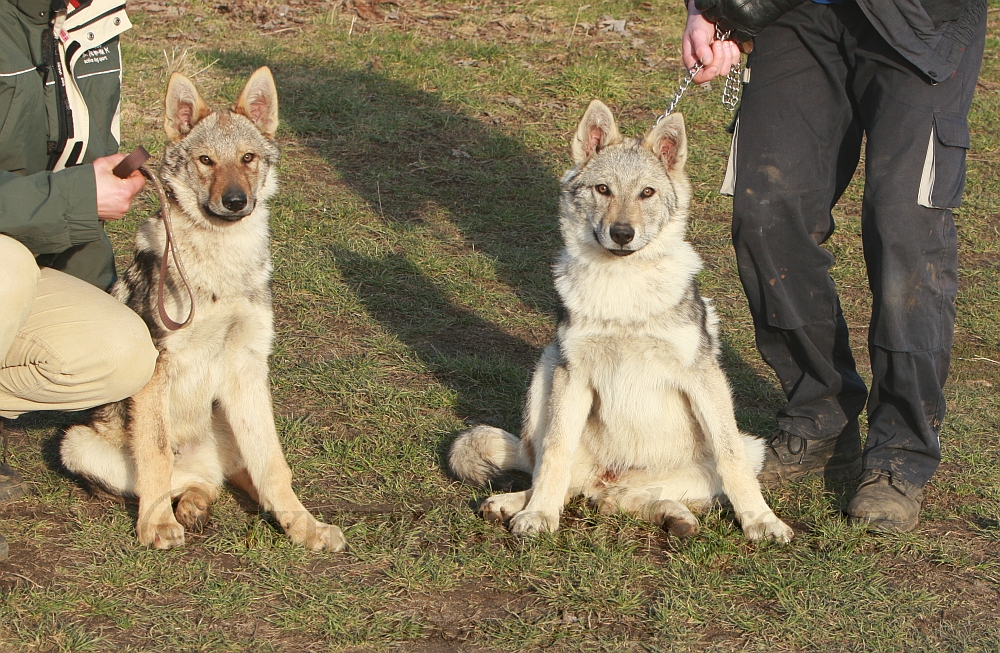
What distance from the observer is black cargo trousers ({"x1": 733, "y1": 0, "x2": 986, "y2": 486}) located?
376cm

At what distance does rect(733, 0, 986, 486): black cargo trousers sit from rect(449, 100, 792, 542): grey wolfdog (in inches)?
12.8

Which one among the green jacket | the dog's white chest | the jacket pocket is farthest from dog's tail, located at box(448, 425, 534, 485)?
the jacket pocket

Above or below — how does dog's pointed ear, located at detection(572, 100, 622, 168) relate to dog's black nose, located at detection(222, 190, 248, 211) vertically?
above

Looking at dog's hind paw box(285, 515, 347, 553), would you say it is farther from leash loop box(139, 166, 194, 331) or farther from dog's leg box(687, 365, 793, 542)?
dog's leg box(687, 365, 793, 542)

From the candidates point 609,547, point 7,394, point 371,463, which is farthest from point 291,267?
point 609,547

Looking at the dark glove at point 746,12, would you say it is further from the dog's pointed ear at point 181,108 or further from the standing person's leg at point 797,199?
the dog's pointed ear at point 181,108

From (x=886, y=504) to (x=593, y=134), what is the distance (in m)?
1.94

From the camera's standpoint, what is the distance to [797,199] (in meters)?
4.03

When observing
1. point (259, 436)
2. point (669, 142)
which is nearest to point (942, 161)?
point (669, 142)

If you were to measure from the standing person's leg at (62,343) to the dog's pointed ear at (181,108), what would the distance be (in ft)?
2.40

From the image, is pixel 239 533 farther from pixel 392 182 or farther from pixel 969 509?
pixel 392 182

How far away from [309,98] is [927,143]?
20.6ft

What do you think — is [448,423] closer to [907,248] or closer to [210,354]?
[210,354]

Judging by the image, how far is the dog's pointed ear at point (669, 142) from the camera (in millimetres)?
4059
